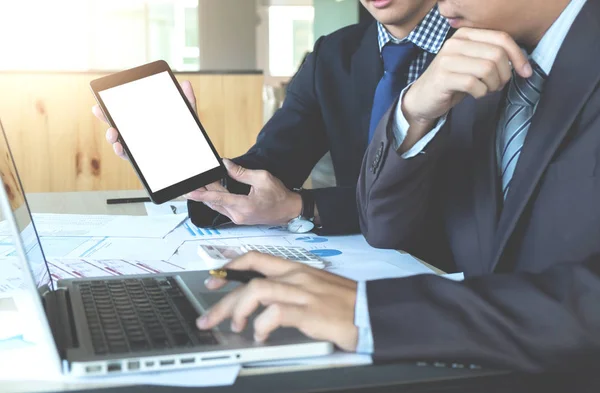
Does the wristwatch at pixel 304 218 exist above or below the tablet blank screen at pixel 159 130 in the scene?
below

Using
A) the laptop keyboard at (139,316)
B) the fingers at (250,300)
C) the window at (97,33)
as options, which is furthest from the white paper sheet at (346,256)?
the window at (97,33)

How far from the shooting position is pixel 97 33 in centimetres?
673

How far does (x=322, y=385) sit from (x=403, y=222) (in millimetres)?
557

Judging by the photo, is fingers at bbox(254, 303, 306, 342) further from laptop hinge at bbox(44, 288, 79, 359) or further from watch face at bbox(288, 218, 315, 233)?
watch face at bbox(288, 218, 315, 233)

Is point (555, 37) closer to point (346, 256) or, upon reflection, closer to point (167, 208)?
point (346, 256)

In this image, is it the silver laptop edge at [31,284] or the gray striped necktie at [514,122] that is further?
the gray striped necktie at [514,122]

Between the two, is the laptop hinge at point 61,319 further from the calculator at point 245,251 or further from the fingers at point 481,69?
the fingers at point 481,69

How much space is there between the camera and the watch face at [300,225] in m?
1.45

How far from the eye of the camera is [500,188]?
1.14m

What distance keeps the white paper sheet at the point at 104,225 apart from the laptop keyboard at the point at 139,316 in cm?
46

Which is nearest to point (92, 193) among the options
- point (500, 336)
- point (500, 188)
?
point (500, 188)

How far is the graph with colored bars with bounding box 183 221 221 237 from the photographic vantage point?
4.68 ft

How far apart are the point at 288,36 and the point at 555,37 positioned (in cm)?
814

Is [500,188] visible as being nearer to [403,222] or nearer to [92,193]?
[403,222]
